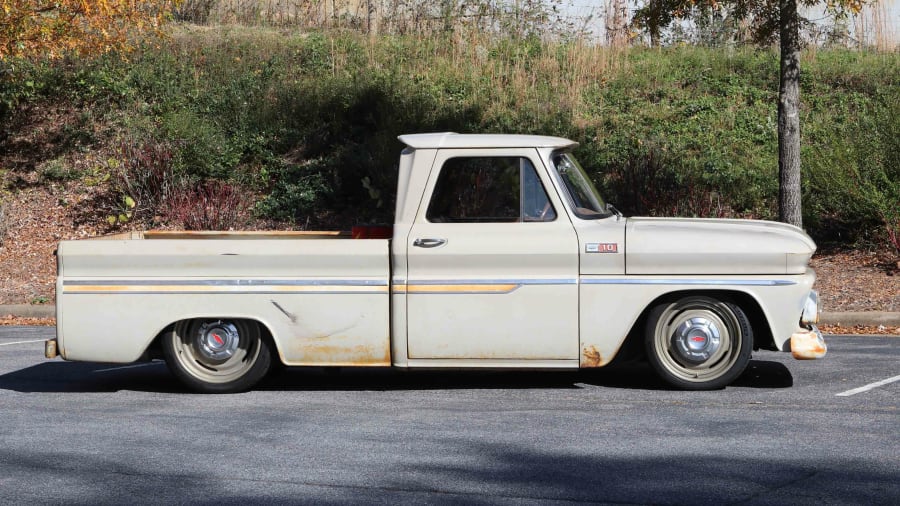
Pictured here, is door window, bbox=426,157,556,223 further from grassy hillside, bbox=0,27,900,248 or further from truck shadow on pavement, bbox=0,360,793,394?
grassy hillside, bbox=0,27,900,248

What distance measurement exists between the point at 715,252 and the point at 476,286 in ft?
5.47

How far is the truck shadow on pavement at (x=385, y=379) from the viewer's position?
8523 millimetres

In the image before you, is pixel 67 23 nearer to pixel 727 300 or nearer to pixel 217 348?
pixel 217 348

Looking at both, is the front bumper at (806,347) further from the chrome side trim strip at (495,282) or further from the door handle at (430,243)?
the door handle at (430,243)

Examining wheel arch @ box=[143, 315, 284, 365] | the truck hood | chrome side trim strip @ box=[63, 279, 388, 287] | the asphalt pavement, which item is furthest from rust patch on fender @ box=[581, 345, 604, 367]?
wheel arch @ box=[143, 315, 284, 365]

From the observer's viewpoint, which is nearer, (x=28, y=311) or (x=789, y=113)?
(x=789, y=113)

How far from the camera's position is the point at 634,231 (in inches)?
310

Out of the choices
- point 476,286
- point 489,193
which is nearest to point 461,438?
point 476,286

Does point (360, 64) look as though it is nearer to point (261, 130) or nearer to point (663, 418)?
point (261, 130)

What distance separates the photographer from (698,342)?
26.1 feet

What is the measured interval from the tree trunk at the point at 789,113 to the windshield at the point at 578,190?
6490 millimetres

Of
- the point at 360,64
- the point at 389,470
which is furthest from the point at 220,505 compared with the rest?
the point at 360,64

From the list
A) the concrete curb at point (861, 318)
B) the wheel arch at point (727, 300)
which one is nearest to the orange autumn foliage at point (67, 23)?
the concrete curb at point (861, 318)

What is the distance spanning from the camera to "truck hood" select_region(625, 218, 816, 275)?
7719mm
